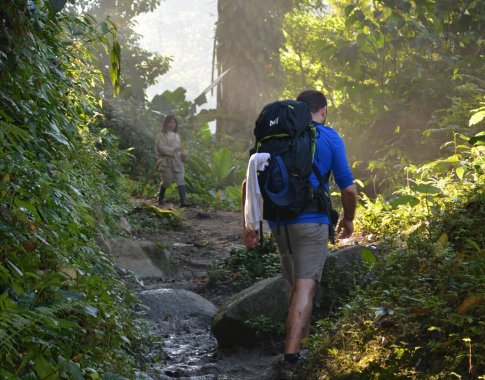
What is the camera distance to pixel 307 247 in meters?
5.10

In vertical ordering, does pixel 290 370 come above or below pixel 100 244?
below

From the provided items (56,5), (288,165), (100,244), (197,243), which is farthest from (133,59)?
(56,5)

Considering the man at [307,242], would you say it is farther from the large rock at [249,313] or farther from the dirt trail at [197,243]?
the dirt trail at [197,243]

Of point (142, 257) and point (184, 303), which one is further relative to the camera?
point (142, 257)

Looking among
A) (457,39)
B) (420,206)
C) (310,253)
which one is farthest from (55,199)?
(457,39)

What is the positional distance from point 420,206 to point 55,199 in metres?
4.55

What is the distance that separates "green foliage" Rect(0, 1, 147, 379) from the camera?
2.80 meters

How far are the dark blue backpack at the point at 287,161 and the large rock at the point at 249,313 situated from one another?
1.30m

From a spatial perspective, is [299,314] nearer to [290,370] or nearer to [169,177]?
[290,370]

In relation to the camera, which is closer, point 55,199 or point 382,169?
point 55,199

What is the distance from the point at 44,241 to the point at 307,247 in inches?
85.9

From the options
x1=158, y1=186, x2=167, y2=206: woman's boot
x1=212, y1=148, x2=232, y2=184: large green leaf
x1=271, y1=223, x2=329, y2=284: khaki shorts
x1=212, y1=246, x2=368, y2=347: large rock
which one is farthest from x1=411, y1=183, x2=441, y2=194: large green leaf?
x1=212, y1=148, x2=232, y2=184: large green leaf

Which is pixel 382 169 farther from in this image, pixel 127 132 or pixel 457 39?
pixel 127 132

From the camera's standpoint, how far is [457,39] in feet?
40.8
